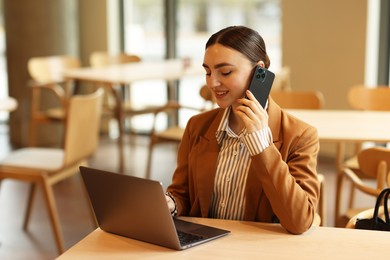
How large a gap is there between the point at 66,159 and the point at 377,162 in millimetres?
1824

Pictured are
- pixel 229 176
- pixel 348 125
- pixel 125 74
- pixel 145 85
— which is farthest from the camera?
pixel 145 85

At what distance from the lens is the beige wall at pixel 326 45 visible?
19.6ft

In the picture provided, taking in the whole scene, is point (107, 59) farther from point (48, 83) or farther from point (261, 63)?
point (261, 63)

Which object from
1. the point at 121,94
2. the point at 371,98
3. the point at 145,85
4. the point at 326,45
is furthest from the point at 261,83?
the point at 145,85

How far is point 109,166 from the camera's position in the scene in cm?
620

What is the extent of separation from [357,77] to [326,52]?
0.38 meters

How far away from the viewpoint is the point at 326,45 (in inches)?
243

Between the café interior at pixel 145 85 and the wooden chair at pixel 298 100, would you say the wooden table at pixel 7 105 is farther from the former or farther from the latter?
the wooden chair at pixel 298 100

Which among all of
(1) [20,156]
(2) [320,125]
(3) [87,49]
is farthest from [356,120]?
(3) [87,49]

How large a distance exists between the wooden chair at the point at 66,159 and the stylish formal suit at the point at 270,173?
1.65 meters

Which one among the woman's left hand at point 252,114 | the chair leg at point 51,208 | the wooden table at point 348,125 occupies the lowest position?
the chair leg at point 51,208

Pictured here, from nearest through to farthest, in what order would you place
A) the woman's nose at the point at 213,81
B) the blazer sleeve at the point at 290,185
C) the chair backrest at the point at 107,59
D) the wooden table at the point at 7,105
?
1. the blazer sleeve at the point at 290,185
2. the woman's nose at the point at 213,81
3. the wooden table at the point at 7,105
4. the chair backrest at the point at 107,59

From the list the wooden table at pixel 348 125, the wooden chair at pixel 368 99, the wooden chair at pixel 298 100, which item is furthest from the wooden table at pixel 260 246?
the wooden chair at pixel 298 100

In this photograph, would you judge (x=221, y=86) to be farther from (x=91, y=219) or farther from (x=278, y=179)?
(x=91, y=219)
